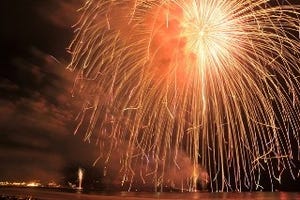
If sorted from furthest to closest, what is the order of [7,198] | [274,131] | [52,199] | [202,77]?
1. [7,198]
2. [52,199]
3. [202,77]
4. [274,131]

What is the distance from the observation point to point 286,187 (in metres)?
125

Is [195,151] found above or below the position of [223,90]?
below

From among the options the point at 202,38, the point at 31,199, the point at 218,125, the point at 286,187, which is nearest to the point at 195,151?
the point at 218,125

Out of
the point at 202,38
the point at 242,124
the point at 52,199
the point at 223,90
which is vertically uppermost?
the point at 202,38

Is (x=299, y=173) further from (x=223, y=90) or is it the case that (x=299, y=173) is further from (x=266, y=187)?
(x=223, y=90)

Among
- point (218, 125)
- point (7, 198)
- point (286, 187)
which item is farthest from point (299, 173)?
point (218, 125)

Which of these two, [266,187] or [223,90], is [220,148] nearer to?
[223,90]

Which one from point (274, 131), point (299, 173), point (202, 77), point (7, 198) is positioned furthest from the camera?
point (299, 173)

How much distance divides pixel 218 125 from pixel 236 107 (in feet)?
5.04

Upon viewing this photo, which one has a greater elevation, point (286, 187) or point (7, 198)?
point (286, 187)

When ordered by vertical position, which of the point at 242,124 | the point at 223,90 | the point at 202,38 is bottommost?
the point at 242,124

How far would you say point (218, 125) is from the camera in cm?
2619

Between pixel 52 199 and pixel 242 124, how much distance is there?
94.3ft

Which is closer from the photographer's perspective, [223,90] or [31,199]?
[223,90]
